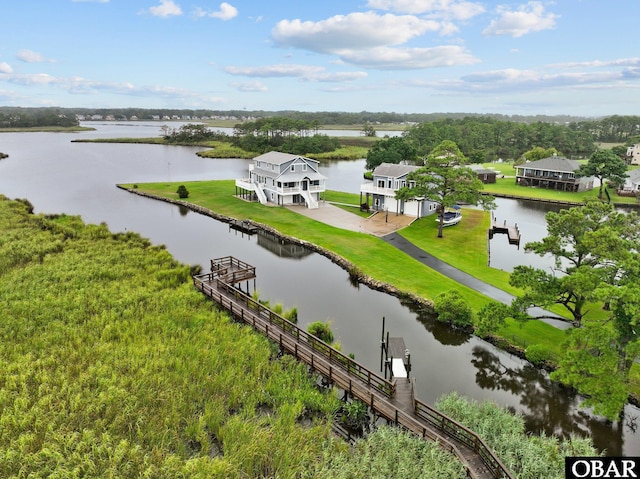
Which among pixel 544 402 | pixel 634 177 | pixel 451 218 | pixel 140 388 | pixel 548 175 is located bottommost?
pixel 544 402

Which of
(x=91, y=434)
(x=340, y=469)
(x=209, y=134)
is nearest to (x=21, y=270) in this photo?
(x=91, y=434)

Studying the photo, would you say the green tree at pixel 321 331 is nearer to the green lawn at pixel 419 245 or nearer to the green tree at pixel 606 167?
the green lawn at pixel 419 245

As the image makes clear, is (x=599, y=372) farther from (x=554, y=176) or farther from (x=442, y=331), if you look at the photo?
Result: (x=554, y=176)

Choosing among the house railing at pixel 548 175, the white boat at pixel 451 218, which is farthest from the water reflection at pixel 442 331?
the house railing at pixel 548 175

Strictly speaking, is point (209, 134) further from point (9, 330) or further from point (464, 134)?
point (9, 330)

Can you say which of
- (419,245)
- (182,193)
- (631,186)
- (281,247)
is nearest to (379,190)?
(419,245)

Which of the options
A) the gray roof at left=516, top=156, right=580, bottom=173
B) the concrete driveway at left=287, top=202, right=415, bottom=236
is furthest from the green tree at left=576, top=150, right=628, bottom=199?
the concrete driveway at left=287, top=202, right=415, bottom=236

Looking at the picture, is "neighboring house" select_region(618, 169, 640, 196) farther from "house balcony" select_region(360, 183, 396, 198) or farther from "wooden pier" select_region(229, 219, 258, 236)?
"wooden pier" select_region(229, 219, 258, 236)
